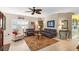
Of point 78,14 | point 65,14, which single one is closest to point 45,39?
point 65,14

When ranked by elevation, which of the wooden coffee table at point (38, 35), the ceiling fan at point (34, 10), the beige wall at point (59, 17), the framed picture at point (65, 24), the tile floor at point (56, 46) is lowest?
the tile floor at point (56, 46)

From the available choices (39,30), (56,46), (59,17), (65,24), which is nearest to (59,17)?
(59,17)

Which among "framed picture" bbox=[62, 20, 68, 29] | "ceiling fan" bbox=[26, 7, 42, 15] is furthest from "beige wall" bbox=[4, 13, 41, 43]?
"framed picture" bbox=[62, 20, 68, 29]

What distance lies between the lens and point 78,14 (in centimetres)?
287

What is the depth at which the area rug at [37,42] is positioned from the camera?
2.89m

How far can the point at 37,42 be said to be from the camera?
9.52 ft

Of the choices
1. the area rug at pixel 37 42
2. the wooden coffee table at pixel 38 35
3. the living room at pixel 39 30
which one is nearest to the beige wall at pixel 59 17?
the living room at pixel 39 30

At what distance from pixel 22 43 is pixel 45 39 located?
1.56 feet

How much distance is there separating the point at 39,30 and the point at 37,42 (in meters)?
0.25

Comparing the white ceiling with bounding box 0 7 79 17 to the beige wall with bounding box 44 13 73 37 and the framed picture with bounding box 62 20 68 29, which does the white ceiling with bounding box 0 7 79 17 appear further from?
the framed picture with bounding box 62 20 68 29

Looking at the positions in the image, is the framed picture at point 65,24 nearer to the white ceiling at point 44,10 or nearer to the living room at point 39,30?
the living room at point 39,30

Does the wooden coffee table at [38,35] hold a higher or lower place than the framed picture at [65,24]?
lower
